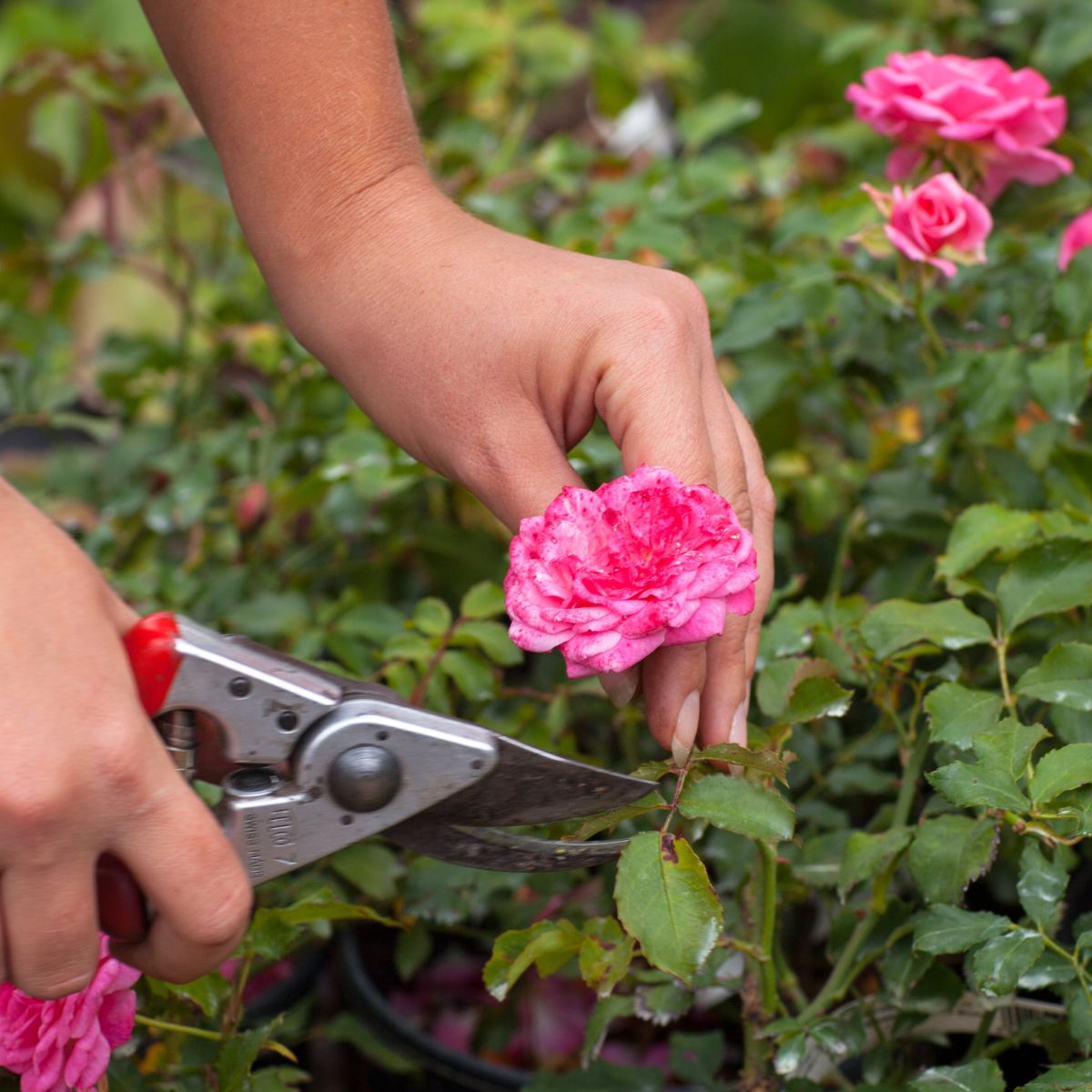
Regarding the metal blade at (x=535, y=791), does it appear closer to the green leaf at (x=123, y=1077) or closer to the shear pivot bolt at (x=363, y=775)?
the shear pivot bolt at (x=363, y=775)

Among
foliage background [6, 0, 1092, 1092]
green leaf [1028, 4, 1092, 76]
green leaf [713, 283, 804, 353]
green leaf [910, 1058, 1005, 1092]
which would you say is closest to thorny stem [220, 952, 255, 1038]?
foliage background [6, 0, 1092, 1092]

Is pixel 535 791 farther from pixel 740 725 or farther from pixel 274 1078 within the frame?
pixel 274 1078

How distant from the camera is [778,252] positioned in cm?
150

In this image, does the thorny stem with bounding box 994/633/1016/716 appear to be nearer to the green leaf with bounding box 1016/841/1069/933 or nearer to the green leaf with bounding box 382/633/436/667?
the green leaf with bounding box 1016/841/1069/933

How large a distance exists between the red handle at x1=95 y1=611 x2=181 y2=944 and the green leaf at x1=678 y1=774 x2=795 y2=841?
0.30m

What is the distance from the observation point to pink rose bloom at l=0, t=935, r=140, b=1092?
773mm

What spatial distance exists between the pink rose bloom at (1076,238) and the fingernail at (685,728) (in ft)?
1.91

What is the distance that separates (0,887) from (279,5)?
65cm

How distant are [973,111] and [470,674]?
25.8 inches

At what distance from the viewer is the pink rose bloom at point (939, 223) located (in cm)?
105

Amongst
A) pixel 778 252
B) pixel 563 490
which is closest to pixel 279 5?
pixel 563 490

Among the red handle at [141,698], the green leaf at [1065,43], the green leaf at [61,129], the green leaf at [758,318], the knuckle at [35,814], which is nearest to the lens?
the knuckle at [35,814]

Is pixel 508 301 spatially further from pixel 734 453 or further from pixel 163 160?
pixel 163 160

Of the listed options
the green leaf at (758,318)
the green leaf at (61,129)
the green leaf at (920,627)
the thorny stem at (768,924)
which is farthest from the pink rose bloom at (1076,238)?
the green leaf at (61,129)
